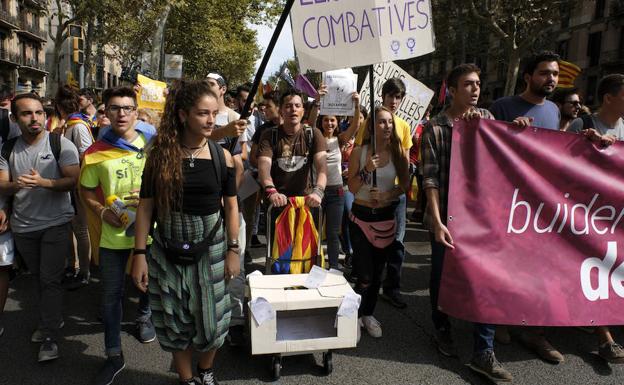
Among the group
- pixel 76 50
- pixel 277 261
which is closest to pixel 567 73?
pixel 277 261

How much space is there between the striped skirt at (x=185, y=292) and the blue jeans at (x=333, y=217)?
2.21 m

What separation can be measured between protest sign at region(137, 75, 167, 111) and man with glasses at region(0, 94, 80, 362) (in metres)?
2.84

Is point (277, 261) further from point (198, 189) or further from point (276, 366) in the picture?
point (198, 189)

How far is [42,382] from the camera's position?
10.2 ft

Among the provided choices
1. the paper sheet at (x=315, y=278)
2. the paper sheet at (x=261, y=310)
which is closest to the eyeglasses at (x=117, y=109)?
the paper sheet at (x=261, y=310)

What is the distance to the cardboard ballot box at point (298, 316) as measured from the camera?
301 cm

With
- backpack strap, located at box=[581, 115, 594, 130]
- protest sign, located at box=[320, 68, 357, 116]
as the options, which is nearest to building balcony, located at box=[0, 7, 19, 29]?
protest sign, located at box=[320, 68, 357, 116]

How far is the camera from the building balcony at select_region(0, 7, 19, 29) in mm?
41503

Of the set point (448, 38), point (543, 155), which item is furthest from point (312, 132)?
point (448, 38)

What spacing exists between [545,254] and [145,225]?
255 centimetres

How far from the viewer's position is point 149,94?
20.9ft

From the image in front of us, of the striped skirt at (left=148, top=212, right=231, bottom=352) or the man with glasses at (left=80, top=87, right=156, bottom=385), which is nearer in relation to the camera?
the striped skirt at (left=148, top=212, right=231, bottom=352)

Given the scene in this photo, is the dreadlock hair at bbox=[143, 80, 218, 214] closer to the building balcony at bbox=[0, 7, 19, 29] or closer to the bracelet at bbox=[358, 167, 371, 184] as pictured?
the bracelet at bbox=[358, 167, 371, 184]

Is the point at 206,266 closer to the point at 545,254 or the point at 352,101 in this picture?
the point at 545,254
